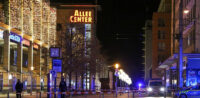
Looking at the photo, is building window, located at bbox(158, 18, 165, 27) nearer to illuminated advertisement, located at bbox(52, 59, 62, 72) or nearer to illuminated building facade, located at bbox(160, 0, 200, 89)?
illuminated building facade, located at bbox(160, 0, 200, 89)

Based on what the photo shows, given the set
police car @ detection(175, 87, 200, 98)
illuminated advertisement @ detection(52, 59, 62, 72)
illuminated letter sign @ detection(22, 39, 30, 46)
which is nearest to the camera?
illuminated advertisement @ detection(52, 59, 62, 72)

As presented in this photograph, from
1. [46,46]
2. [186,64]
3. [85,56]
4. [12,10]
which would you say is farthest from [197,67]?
[46,46]

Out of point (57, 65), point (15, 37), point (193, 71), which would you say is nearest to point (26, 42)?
point (15, 37)

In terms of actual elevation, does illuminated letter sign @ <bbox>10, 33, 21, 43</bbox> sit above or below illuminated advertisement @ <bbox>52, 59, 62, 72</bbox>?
above

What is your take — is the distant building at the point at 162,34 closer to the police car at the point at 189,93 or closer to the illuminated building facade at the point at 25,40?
the illuminated building facade at the point at 25,40

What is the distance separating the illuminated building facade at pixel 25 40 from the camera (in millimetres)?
48603

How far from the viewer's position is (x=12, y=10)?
49531mm

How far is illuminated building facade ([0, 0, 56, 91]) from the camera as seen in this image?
48.6 meters

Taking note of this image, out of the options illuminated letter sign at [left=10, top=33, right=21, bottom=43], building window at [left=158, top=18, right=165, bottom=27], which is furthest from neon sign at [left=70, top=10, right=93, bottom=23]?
illuminated letter sign at [left=10, top=33, right=21, bottom=43]

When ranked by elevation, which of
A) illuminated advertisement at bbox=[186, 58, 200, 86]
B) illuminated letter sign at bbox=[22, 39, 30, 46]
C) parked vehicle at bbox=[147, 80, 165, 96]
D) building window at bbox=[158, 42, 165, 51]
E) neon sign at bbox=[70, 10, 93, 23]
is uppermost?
neon sign at bbox=[70, 10, 93, 23]

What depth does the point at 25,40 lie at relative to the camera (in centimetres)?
5862

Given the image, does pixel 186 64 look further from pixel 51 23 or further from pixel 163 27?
pixel 163 27

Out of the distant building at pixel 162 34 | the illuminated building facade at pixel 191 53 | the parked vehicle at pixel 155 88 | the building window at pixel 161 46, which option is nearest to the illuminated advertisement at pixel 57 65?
the parked vehicle at pixel 155 88

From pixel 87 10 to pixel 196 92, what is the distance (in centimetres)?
6855
